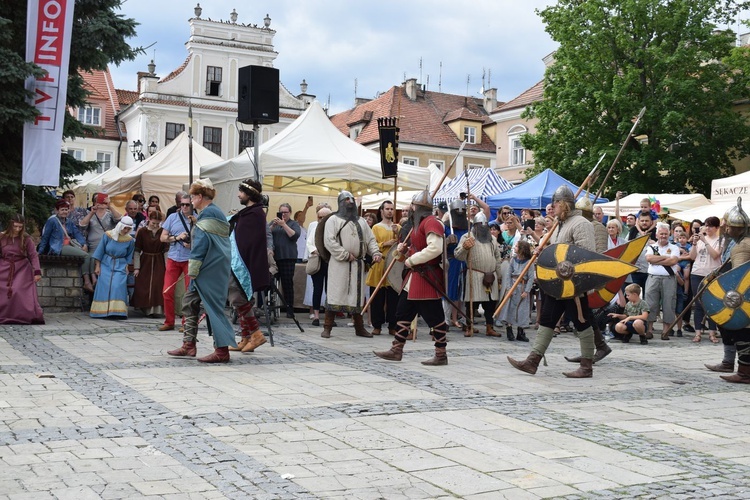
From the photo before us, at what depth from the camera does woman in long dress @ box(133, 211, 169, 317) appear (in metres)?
13.8

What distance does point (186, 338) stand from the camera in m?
9.52

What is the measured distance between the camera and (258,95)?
42.3 ft

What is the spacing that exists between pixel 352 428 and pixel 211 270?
340cm

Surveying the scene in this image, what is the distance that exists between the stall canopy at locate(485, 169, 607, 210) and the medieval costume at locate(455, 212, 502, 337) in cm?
696

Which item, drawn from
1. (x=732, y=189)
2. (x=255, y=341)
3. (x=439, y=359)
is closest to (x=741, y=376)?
(x=439, y=359)

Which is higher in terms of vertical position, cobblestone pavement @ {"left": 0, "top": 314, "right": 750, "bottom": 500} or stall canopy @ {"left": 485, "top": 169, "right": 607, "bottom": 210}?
stall canopy @ {"left": 485, "top": 169, "right": 607, "bottom": 210}

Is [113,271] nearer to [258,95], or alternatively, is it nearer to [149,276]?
[149,276]

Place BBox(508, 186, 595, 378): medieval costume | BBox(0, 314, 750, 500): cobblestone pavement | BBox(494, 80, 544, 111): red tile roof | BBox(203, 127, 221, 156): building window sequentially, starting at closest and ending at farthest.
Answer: BBox(0, 314, 750, 500): cobblestone pavement, BBox(508, 186, 595, 378): medieval costume, BBox(494, 80, 544, 111): red tile roof, BBox(203, 127, 221, 156): building window

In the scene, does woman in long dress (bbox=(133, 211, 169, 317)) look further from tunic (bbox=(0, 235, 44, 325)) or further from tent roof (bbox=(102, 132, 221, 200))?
tent roof (bbox=(102, 132, 221, 200))

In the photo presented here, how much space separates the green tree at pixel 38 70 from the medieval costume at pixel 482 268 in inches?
244

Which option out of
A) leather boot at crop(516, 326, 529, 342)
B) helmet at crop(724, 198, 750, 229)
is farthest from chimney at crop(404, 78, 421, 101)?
helmet at crop(724, 198, 750, 229)

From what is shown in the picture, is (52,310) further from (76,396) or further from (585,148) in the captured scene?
(585,148)

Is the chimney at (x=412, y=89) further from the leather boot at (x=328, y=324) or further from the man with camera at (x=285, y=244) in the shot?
the leather boot at (x=328, y=324)

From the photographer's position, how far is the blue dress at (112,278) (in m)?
13.5
